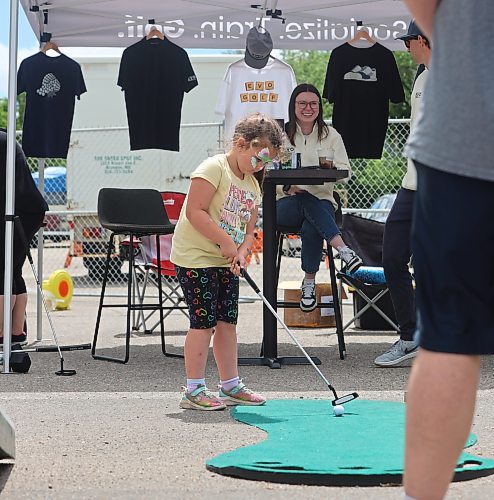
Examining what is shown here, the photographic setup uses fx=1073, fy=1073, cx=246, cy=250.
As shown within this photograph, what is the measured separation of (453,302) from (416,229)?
193 mm

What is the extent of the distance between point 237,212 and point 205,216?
0.89ft

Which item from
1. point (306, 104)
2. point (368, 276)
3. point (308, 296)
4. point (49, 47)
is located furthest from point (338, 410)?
point (49, 47)

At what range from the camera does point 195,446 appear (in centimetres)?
445

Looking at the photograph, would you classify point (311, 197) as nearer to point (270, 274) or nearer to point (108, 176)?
point (270, 274)

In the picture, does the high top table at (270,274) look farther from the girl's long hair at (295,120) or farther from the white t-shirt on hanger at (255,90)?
the white t-shirt on hanger at (255,90)

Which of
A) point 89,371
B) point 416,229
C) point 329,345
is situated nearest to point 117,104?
point 329,345

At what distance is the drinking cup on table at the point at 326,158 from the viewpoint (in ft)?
26.0

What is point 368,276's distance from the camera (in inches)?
347

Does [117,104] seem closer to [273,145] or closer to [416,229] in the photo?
[273,145]

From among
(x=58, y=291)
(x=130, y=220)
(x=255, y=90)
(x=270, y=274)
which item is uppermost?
(x=255, y=90)

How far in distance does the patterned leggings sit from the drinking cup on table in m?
2.45

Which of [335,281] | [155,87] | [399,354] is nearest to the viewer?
[399,354]

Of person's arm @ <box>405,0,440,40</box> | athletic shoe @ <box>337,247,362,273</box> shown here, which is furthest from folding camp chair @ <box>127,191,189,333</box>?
person's arm @ <box>405,0,440,40</box>

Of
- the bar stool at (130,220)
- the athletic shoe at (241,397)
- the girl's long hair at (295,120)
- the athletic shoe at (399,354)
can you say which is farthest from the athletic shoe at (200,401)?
the girl's long hair at (295,120)
